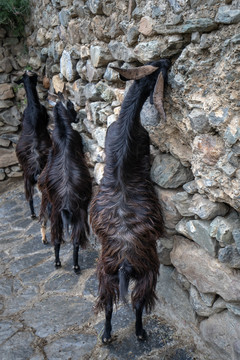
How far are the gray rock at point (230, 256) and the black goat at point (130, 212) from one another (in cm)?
46

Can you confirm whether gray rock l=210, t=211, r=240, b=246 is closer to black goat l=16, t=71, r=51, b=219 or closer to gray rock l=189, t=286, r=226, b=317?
gray rock l=189, t=286, r=226, b=317

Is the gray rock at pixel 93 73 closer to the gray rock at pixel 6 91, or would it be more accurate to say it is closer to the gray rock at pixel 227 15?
the gray rock at pixel 227 15

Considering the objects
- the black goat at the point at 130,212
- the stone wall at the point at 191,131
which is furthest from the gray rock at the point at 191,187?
the black goat at the point at 130,212

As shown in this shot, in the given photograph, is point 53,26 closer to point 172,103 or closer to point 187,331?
point 172,103

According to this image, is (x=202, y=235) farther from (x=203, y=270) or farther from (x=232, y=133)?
(x=232, y=133)

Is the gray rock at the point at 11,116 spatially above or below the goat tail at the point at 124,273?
above

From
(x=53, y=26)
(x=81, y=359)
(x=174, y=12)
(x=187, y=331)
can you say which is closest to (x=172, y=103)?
(x=174, y=12)

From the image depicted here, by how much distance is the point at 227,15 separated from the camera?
1.55 meters

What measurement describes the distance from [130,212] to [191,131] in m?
0.63

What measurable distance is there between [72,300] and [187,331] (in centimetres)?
104

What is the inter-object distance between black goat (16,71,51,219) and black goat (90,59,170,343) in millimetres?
1872

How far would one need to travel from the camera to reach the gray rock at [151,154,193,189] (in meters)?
2.16

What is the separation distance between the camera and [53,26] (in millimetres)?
3822

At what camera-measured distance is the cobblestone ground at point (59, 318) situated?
93.5 inches
